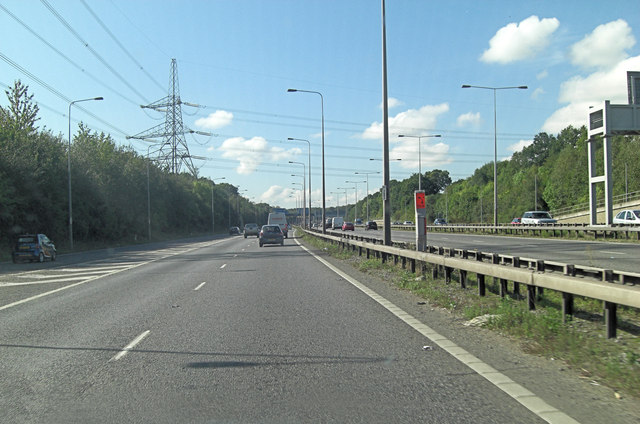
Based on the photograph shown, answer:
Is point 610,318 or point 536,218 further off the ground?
point 536,218

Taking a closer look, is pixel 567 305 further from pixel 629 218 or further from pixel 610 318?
pixel 629 218

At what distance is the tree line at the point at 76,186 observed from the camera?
39.2m

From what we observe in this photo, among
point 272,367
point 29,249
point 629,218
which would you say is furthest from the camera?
point 629,218

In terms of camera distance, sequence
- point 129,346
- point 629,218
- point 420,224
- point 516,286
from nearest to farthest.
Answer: point 129,346
point 516,286
point 420,224
point 629,218

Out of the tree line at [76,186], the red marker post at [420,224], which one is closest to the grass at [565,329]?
the red marker post at [420,224]

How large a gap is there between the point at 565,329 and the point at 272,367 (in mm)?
4170

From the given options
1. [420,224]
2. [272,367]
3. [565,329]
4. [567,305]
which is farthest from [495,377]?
[420,224]

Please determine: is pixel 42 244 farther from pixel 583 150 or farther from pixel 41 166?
pixel 583 150

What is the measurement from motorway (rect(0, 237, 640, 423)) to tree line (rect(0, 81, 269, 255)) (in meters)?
31.3

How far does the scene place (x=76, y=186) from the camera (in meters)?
49.5

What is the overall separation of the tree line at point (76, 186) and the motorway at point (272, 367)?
31.3 metres

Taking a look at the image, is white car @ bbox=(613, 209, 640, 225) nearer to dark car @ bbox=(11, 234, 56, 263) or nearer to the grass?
the grass

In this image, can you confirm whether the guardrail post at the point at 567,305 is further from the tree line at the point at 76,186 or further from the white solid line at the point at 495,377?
the tree line at the point at 76,186

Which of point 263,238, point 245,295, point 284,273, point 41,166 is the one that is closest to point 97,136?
point 41,166
